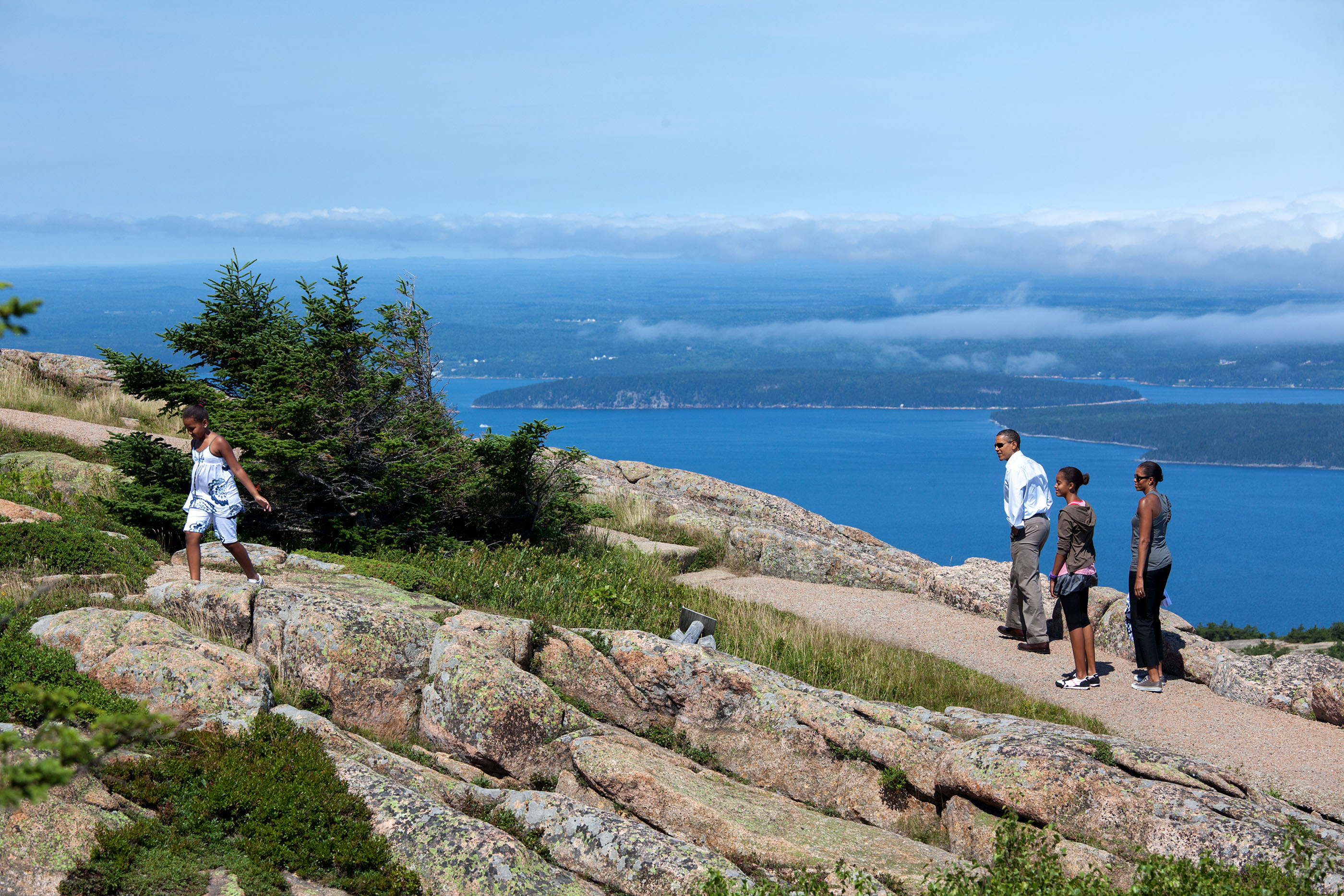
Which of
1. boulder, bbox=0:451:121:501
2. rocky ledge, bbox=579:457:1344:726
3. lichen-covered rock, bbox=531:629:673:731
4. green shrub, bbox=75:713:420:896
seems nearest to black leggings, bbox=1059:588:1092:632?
rocky ledge, bbox=579:457:1344:726

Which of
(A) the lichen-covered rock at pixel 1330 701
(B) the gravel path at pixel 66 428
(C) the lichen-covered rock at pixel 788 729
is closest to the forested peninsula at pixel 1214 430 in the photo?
(A) the lichen-covered rock at pixel 1330 701

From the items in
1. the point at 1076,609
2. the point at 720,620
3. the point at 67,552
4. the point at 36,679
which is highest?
the point at 67,552

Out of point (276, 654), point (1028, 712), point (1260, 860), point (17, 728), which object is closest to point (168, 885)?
point (17, 728)

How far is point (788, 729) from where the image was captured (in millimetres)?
7324

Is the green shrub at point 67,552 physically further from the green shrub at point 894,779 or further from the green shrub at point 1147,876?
the green shrub at point 1147,876

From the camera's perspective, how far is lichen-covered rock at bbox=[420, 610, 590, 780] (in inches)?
261

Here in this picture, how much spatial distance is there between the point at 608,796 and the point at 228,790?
242cm

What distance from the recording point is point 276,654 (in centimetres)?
709

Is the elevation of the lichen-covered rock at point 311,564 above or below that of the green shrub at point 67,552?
below

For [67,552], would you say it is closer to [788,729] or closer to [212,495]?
[212,495]

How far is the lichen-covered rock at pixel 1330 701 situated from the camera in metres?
9.08

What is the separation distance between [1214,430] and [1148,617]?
17912 centimetres

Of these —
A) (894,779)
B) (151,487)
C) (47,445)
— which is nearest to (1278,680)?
(894,779)

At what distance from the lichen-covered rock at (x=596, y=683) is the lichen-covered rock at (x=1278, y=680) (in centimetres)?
648
